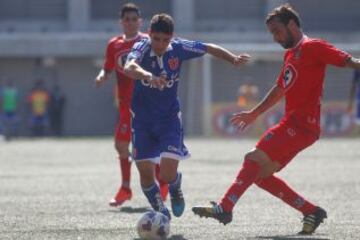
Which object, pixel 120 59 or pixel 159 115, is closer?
pixel 159 115

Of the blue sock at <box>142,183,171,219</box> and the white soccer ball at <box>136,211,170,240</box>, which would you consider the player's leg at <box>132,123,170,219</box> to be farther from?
the white soccer ball at <box>136,211,170,240</box>

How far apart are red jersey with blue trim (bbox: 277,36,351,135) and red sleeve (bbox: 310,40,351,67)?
12 mm

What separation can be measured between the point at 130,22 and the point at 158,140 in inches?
109

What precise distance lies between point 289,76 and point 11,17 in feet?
129

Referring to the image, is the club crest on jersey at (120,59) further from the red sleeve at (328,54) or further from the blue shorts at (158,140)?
the red sleeve at (328,54)

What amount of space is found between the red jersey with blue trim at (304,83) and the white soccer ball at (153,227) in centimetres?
143

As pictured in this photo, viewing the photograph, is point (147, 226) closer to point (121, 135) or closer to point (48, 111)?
point (121, 135)

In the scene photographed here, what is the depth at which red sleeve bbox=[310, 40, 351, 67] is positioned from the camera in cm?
869

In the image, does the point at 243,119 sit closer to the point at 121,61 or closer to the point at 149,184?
the point at 149,184

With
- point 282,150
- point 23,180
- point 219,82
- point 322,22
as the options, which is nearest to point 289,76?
point 282,150

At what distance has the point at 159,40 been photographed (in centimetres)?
918

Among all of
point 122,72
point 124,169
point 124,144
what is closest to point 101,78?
point 122,72

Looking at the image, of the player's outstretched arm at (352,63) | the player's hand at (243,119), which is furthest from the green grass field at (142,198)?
the player's outstretched arm at (352,63)

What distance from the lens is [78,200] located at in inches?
486
